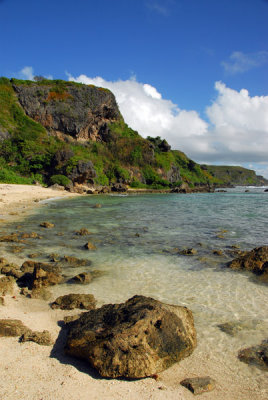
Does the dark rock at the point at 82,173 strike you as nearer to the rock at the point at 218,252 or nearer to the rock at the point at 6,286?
the rock at the point at 218,252

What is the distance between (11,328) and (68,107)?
253ft

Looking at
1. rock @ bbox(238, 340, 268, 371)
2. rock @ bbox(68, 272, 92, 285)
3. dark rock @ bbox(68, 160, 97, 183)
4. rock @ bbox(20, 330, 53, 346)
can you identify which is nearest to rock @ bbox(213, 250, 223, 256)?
rock @ bbox(68, 272, 92, 285)

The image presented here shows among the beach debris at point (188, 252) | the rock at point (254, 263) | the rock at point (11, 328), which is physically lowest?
the rock at point (11, 328)

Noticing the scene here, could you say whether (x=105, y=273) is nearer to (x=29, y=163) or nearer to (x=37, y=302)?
(x=37, y=302)

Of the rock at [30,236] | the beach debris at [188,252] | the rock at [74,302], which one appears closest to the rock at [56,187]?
the rock at [30,236]

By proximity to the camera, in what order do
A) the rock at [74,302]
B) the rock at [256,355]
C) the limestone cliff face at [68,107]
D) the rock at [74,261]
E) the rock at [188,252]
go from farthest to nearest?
the limestone cliff face at [68,107] < the rock at [188,252] < the rock at [74,261] < the rock at [74,302] < the rock at [256,355]

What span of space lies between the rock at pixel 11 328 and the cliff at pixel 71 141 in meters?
45.3

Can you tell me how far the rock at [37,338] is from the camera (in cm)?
453

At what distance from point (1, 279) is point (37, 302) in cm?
141

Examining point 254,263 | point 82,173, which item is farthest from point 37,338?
point 82,173

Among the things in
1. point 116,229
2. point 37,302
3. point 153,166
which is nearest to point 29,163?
point 153,166

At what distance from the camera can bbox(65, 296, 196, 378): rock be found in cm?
389

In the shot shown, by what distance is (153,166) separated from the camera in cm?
9012

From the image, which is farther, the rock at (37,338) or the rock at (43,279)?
the rock at (43,279)
